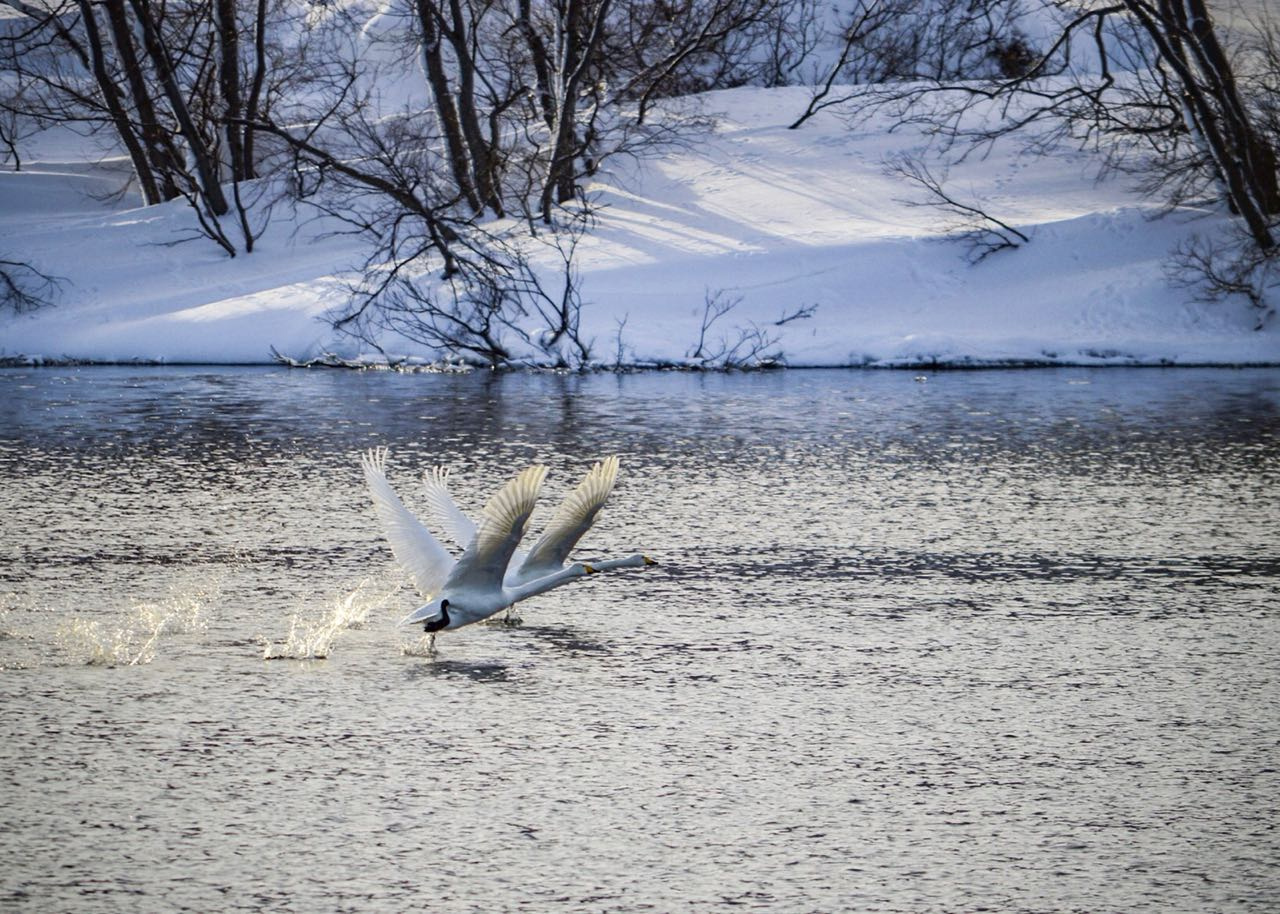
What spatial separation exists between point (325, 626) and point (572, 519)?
1438 mm

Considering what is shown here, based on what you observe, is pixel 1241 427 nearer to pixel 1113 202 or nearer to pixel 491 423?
pixel 491 423

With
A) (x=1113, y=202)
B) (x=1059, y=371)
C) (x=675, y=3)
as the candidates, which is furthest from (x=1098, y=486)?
(x=675, y=3)

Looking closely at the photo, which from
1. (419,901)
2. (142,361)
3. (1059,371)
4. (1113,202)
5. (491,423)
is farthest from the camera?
(1113,202)

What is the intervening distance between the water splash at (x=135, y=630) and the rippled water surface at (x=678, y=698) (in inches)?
1.0

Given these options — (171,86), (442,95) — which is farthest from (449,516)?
(171,86)

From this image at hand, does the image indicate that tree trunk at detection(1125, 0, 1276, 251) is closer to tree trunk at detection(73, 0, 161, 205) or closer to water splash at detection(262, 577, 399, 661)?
tree trunk at detection(73, 0, 161, 205)

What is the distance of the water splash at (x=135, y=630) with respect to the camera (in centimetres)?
649

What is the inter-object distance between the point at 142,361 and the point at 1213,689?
2196 cm

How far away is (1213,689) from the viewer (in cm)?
597

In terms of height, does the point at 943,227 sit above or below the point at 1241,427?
above

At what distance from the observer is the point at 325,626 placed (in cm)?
698

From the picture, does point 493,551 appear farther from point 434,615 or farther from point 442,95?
point 442,95

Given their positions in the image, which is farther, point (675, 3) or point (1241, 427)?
point (675, 3)

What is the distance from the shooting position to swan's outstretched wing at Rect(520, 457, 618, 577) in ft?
19.9
